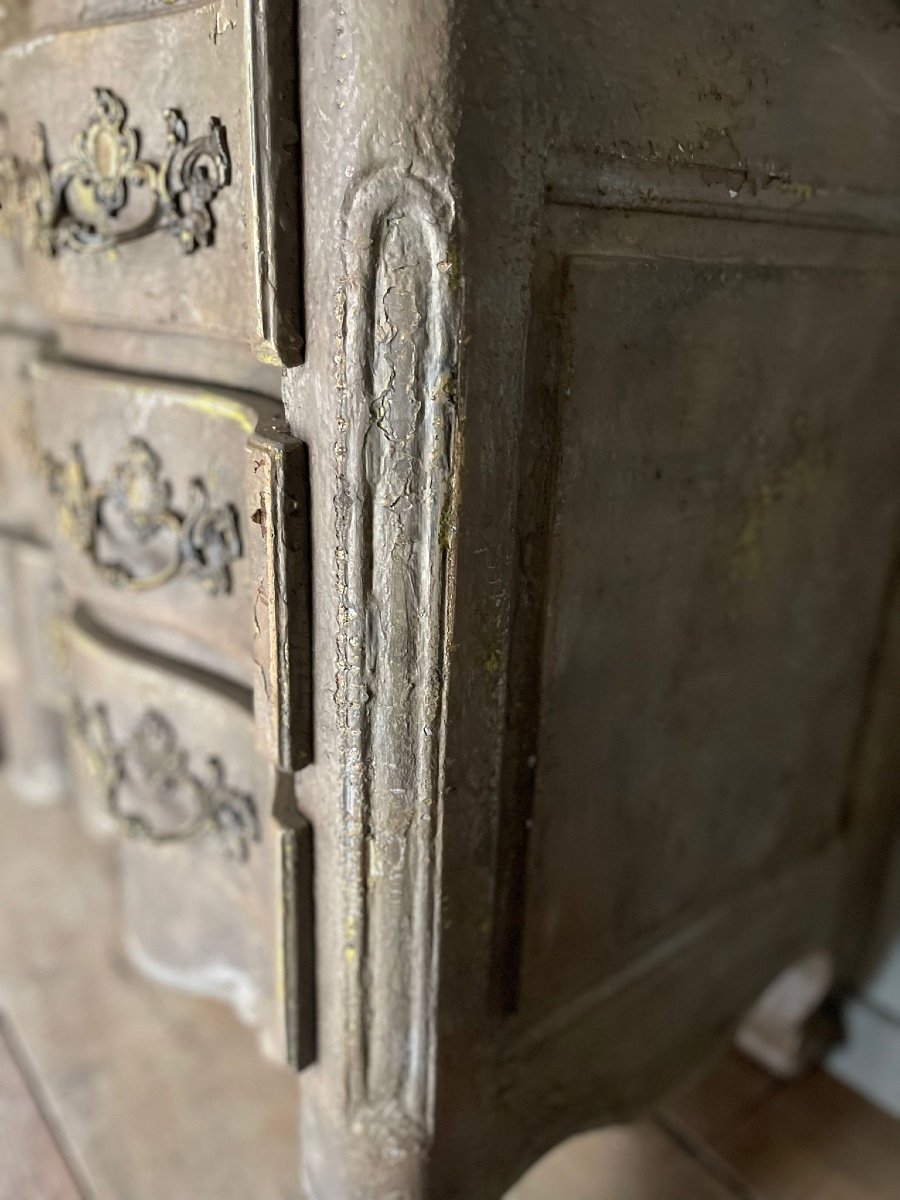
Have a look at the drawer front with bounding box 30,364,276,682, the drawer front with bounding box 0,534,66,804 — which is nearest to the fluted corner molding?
the drawer front with bounding box 30,364,276,682

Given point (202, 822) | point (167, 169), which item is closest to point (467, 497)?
point (167, 169)

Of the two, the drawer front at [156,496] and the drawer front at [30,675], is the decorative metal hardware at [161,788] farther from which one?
the drawer front at [30,675]

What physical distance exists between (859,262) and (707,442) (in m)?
0.18

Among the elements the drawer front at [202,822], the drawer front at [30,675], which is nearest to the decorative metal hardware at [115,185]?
the drawer front at [202,822]

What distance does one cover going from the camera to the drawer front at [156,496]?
61cm

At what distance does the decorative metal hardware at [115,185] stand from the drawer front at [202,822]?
32cm

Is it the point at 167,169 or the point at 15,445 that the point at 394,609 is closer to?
the point at 167,169

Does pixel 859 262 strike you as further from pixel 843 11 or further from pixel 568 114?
pixel 568 114

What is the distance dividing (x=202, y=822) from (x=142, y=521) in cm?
24

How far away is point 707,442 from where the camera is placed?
1.96ft

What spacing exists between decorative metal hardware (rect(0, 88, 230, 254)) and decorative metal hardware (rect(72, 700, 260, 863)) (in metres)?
0.36

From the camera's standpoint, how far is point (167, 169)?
539mm

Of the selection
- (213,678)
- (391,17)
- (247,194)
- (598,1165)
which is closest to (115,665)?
(213,678)

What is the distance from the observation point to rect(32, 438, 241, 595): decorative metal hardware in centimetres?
62
